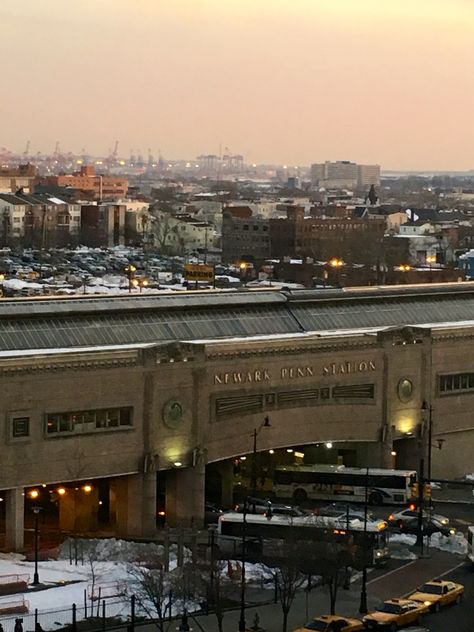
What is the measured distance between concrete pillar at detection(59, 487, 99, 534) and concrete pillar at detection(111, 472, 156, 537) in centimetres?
99

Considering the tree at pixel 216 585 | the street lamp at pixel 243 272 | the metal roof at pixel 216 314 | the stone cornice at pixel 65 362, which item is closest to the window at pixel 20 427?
the stone cornice at pixel 65 362

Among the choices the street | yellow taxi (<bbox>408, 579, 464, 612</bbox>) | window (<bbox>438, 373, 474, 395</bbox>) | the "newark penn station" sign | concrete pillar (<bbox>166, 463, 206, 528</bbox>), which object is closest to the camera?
the street

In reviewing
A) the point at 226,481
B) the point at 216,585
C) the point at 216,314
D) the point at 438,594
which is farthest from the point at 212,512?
the point at 216,585

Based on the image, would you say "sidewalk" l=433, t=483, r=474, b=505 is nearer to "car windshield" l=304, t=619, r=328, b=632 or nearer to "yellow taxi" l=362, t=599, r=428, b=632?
"yellow taxi" l=362, t=599, r=428, b=632

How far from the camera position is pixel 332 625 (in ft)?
111

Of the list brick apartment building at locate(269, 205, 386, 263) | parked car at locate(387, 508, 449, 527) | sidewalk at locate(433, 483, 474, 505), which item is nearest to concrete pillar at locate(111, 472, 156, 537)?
parked car at locate(387, 508, 449, 527)

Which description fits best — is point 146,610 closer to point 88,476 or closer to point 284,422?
point 88,476

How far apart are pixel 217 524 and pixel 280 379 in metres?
6.26

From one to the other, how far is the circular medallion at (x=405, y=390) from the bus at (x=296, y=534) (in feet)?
33.0

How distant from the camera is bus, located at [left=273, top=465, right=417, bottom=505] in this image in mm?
50375

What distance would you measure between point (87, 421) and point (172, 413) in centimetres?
298

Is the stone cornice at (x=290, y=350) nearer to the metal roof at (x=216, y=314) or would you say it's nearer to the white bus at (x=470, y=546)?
the metal roof at (x=216, y=314)

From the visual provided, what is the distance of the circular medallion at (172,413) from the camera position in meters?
46.8

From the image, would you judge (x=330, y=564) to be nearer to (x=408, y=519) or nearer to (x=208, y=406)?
(x=408, y=519)
